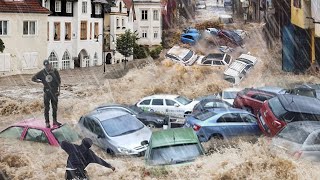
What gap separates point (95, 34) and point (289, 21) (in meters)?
22.9

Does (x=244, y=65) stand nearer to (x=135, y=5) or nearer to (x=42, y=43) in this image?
(x=42, y=43)

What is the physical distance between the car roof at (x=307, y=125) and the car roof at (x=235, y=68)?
64.8 ft

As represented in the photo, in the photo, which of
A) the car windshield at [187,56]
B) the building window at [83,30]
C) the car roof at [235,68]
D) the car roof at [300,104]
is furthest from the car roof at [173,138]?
the building window at [83,30]

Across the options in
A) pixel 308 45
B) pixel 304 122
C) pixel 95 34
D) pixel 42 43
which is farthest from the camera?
pixel 95 34

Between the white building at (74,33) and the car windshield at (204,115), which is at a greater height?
the white building at (74,33)

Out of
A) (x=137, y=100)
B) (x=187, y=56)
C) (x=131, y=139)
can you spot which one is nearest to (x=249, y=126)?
(x=131, y=139)

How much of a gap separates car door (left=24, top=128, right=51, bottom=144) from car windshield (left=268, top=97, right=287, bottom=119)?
670cm

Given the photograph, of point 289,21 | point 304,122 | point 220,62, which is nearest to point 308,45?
point 289,21

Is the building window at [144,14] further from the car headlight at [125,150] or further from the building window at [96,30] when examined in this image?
the car headlight at [125,150]

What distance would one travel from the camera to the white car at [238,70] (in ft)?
109

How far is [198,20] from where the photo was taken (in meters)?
70.1

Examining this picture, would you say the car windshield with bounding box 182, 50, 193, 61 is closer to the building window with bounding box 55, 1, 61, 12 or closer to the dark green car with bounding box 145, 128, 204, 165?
the building window with bounding box 55, 1, 61, 12

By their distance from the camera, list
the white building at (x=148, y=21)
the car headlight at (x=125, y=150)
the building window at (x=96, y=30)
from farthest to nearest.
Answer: the white building at (x=148, y=21), the building window at (x=96, y=30), the car headlight at (x=125, y=150)

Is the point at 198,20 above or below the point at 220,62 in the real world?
above
